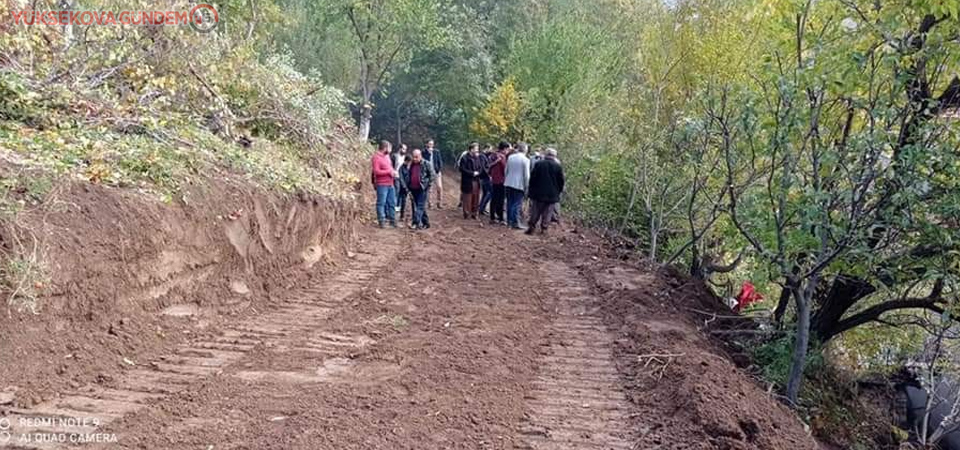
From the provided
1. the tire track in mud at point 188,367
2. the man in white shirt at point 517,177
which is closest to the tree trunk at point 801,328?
the tire track in mud at point 188,367

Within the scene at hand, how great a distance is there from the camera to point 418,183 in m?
12.6

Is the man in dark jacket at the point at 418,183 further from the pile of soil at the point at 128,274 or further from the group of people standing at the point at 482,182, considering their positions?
the pile of soil at the point at 128,274

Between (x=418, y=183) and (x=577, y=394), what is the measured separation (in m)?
8.10

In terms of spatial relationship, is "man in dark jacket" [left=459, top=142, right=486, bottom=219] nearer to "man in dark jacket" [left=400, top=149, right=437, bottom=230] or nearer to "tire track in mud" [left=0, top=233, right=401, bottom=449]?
"man in dark jacket" [left=400, top=149, right=437, bottom=230]

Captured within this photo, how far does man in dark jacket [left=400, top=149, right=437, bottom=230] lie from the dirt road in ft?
15.2

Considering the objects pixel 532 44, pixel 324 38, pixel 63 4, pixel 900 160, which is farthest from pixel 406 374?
pixel 324 38

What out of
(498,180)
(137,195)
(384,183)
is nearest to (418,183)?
(384,183)

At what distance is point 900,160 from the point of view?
209 inches

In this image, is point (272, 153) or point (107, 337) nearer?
point (107, 337)

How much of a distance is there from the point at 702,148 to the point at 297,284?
5704mm

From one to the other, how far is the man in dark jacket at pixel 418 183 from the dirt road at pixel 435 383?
15.2ft

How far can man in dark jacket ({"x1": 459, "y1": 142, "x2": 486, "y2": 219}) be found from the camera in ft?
45.9

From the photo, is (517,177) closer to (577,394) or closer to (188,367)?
(577,394)

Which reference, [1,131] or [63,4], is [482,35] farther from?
[1,131]
